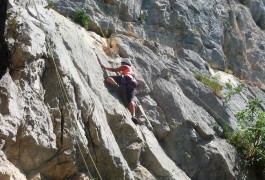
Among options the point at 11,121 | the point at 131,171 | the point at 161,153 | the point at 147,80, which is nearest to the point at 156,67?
the point at 147,80

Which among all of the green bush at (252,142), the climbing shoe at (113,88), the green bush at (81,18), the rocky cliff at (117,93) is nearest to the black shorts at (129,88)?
the climbing shoe at (113,88)

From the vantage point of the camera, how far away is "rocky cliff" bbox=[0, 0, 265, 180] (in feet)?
27.9

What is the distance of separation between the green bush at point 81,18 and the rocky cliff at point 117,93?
0.22 meters

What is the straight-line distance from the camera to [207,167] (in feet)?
40.4

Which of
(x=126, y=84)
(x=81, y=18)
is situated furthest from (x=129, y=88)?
(x=81, y=18)

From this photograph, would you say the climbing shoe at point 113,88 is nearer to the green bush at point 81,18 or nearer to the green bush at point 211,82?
the green bush at point 81,18

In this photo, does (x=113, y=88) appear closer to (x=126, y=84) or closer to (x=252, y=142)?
(x=126, y=84)

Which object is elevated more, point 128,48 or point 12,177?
point 128,48

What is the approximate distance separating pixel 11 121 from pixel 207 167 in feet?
19.9

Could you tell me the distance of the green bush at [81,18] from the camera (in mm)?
13688

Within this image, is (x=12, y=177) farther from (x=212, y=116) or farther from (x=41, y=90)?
(x=212, y=116)

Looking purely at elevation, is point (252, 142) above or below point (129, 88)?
below

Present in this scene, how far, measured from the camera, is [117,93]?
11.5m

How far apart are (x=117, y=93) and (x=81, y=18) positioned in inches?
129
